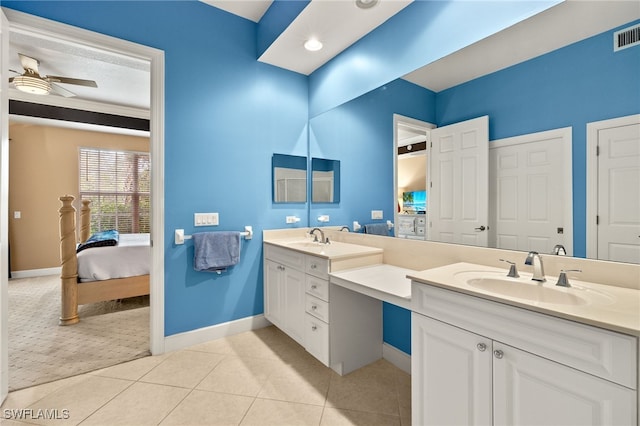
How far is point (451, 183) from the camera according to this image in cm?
169

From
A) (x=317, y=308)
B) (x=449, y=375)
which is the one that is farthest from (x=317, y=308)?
(x=449, y=375)

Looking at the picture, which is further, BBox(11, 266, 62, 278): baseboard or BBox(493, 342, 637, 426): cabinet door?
BBox(11, 266, 62, 278): baseboard

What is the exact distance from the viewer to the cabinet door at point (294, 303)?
2.11 m

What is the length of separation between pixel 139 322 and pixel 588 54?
3.85 meters

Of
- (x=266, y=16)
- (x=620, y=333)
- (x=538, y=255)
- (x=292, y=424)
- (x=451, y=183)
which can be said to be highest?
(x=266, y=16)

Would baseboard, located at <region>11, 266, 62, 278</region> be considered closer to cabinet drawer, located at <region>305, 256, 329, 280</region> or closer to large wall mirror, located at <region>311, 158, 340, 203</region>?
large wall mirror, located at <region>311, 158, 340, 203</region>

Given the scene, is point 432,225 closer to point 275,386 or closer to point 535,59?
point 535,59

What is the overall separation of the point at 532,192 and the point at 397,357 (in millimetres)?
1428

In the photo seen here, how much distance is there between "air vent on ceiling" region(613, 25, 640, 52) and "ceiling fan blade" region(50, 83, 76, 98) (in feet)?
16.9

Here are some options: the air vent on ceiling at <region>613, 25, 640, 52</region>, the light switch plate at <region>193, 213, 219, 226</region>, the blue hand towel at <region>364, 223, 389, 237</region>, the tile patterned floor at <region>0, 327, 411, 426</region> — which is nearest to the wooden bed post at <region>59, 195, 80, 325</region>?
the tile patterned floor at <region>0, 327, 411, 426</region>

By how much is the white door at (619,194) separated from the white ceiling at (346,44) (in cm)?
45

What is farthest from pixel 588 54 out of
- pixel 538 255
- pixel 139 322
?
pixel 139 322

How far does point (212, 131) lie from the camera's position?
8.07 ft

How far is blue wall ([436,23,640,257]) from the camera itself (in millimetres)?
1108
